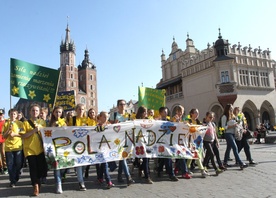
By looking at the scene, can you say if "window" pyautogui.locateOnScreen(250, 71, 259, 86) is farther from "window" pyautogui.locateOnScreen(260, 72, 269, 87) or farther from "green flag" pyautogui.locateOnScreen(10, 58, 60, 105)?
"green flag" pyautogui.locateOnScreen(10, 58, 60, 105)

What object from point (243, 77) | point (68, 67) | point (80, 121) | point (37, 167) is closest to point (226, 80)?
point (243, 77)

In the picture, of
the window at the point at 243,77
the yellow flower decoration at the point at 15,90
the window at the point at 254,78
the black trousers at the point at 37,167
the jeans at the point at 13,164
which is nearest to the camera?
the black trousers at the point at 37,167

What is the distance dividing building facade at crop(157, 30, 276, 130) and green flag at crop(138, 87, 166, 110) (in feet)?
68.5

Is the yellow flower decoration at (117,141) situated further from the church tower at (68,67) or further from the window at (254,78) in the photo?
the church tower at (68,67)

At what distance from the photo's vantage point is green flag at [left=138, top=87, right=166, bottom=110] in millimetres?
13620

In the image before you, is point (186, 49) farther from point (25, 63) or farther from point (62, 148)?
point (62, 148)

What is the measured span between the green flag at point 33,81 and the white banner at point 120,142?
4.48m

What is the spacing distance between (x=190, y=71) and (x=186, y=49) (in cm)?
466

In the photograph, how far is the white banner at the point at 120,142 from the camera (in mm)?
6329

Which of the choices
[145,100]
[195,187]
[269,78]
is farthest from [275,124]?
[195,187]

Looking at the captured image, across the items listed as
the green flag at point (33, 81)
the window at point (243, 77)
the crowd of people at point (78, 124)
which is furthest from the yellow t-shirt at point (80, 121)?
the window at point (243, 77)

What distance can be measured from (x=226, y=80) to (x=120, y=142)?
98.3ft

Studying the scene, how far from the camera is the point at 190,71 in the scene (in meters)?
39.5

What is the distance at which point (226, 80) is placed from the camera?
34.2m
